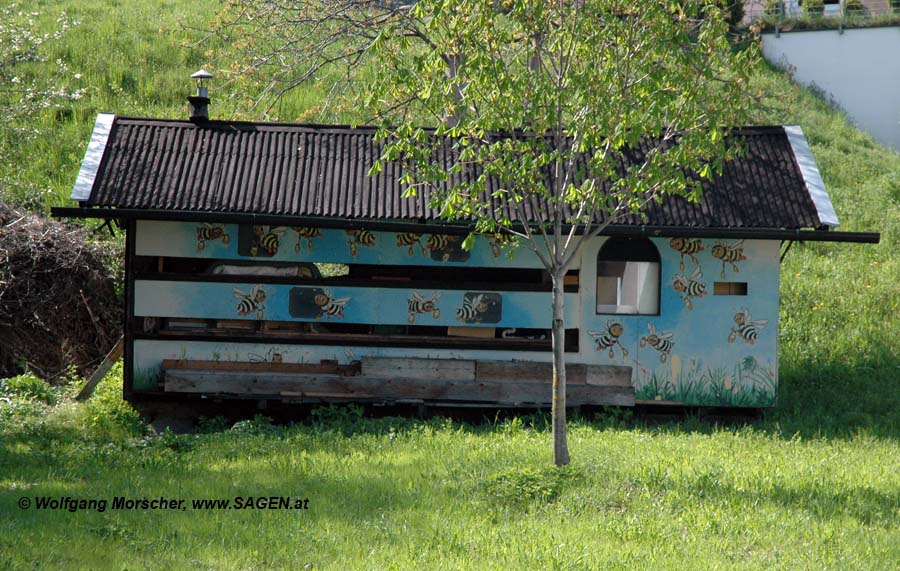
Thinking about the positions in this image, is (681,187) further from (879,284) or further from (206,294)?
(879,284)

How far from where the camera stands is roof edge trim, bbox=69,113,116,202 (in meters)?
12.6

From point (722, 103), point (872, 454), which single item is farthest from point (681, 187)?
point (872, 454)

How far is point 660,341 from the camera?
13.6 meters

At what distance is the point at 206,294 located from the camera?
523 inches

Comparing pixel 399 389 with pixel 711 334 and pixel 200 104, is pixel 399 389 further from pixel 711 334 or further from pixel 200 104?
pixel 200 104

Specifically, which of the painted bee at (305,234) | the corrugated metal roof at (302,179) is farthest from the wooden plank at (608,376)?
the painted bee at (305,234)

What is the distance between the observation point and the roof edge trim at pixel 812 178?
13.0 meters

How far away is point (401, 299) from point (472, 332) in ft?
3.49

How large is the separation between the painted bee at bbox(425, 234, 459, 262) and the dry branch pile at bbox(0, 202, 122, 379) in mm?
6428

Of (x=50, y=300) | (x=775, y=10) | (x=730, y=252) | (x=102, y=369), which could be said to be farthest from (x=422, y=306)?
(x=775, y=10)

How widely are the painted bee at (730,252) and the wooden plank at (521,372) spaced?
2384mm

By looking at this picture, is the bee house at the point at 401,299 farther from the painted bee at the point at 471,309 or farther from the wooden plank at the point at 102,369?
the wooden plank at the point at 102,369

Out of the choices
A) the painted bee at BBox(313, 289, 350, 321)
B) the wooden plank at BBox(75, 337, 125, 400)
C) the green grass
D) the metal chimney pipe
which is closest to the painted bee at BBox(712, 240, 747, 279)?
the green grass

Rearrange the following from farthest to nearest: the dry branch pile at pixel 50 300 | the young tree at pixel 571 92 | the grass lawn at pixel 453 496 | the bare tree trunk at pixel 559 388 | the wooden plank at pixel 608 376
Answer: the dry branch pile at pixel 50 300, the wooden plank at pixel 608 376, the bare tree trunk at pixel 559 388, the young tree at pixel 571 92, the grass lawn at pixel 453 496
